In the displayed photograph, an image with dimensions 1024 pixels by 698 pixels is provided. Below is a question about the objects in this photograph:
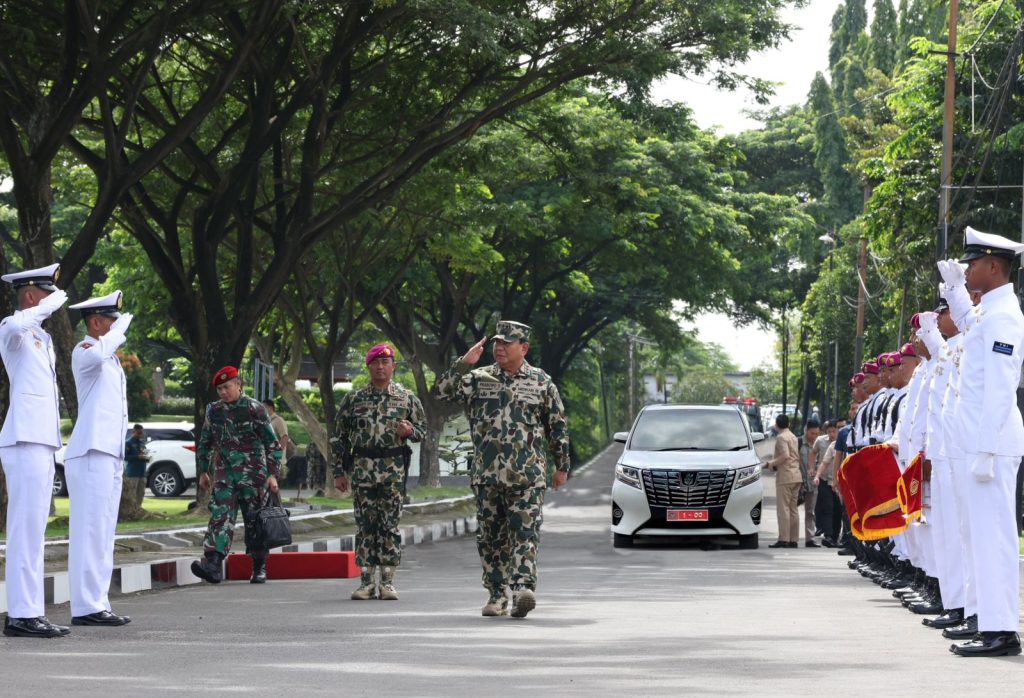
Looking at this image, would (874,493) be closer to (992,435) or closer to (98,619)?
(992,435)

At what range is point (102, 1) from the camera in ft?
62.7

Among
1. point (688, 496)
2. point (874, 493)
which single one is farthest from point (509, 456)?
point (688, 496)

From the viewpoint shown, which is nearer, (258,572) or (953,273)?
(953,273)

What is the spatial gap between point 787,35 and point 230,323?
8.42 metres

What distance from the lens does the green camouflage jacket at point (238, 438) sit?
14.5 m

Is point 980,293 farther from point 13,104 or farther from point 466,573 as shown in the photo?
point 13,104

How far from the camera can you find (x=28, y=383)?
10.3 meters

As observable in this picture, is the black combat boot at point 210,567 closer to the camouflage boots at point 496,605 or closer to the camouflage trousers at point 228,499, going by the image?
the camouflage trousers at point 228,499

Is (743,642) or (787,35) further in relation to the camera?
(787,35)

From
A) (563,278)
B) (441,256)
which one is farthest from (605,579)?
(563,278)

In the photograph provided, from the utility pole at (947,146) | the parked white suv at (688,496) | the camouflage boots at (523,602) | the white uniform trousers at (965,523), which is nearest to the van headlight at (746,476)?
the parked white suv at (688,496)

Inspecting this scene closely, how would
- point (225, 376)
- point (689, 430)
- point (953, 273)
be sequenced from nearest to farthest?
point (953, 273)
point (225, 376)
point (689, 430)

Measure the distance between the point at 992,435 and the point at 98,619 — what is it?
18.6 ft

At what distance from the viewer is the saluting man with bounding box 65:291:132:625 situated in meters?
10.8
